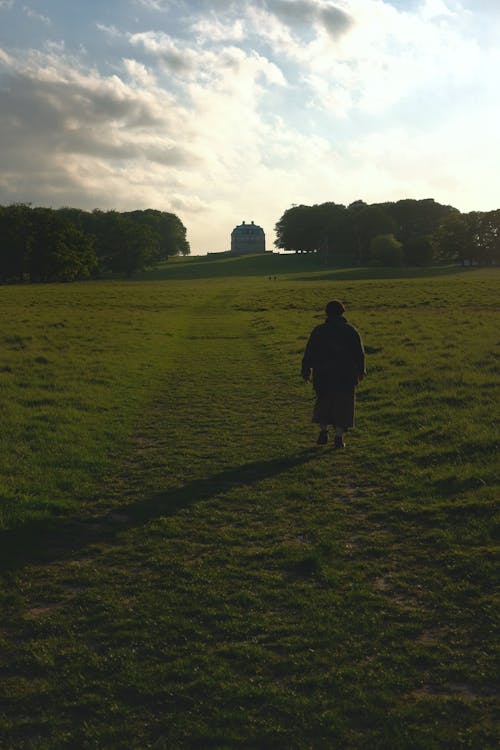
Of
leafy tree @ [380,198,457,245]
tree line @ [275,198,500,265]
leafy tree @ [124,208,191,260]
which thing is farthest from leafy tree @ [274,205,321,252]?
leafy tree @ [124,208,191,260]

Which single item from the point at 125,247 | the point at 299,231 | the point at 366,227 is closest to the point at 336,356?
the point at 125,247

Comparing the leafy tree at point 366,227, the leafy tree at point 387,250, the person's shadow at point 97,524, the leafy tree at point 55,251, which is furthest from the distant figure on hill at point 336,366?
the leafy tree at point 366,227

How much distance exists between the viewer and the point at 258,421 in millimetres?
12523

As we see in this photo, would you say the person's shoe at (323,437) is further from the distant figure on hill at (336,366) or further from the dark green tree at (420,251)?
the dark green tree at (420,251)

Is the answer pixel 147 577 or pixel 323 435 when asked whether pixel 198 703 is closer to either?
pixel 147 577

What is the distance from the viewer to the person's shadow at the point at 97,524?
6566mm

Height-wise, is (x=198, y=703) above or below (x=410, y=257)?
below

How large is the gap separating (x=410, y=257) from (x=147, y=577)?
114308mm

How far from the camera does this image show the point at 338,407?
410 inches

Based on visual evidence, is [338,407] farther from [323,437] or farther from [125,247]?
[125,247]

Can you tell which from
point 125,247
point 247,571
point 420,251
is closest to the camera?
point 247,571

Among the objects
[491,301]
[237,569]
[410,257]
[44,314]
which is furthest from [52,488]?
[410,257]

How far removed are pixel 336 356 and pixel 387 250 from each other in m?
103

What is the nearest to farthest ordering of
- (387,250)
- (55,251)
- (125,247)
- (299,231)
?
(55,251) < (387,250) < (125,247) < (299,231)
